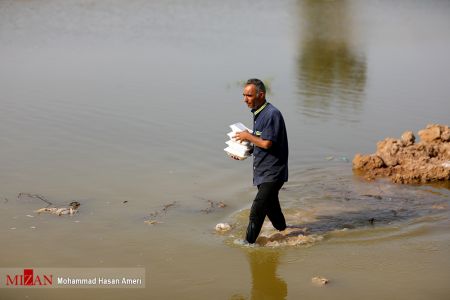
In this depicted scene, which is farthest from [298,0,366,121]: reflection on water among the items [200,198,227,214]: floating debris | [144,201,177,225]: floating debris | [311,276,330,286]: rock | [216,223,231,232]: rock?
[311,276,330,286]: rock

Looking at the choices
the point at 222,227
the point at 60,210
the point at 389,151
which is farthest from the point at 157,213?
the point at 389,151

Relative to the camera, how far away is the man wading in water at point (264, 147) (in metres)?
5.66

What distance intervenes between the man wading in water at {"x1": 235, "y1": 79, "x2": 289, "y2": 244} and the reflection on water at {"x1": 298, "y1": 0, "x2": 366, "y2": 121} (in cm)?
588

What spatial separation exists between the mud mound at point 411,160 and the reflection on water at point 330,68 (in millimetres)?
2553

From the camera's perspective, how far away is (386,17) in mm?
28391

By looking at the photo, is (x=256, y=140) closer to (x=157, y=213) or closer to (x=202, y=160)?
(x=157, y=213)

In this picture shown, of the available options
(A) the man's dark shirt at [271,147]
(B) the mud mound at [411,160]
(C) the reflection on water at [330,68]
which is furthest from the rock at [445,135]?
(A) the man's dark shirt at [271,147]

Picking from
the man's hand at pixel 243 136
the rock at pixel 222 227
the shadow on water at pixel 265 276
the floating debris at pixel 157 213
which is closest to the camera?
the shadow on water at pixel 265 276

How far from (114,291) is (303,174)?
4.14m

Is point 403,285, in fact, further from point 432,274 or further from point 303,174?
point 303,174

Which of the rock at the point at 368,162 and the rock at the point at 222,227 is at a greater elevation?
the rock at the point at 368,162

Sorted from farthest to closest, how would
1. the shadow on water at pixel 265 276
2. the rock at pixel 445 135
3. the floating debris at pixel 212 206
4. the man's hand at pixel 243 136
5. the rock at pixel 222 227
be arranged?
the rock at pixel 445 135 → the floating debris at pixel 212 206 → the rock at pixel 222 227 → the man's hand at pixel 243 136 → the shadow on water at pixel 265 276

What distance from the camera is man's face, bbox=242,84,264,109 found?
5.67 m

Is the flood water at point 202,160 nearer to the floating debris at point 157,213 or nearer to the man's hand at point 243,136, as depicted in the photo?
the floating debris at point 157,213
